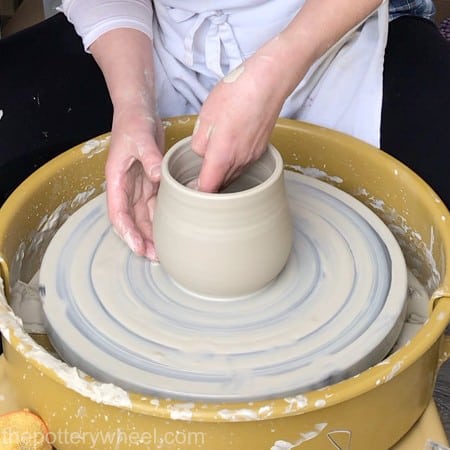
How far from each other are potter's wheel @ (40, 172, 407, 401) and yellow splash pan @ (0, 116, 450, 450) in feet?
0.22

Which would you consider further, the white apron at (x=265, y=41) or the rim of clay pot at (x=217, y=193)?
the white apron at (x=265, y=41)

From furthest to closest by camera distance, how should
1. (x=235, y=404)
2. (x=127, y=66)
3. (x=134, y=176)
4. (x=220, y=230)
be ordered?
(x=127, y=66) → (x=134, y=176) → (x=220, y=230) → (x=235, y=404)

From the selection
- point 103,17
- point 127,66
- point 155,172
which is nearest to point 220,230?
point 155,172

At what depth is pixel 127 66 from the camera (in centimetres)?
136

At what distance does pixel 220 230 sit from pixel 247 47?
0.55 m

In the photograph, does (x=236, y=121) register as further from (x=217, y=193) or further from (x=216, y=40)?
(x=216, y=40)

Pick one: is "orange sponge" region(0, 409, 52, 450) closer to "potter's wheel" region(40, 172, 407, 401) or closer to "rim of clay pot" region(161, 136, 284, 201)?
"potter's wheel" region(40, 172, 407, 401)

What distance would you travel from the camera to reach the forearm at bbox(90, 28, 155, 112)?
1321mm

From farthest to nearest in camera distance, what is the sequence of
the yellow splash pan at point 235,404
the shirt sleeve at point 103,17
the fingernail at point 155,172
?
1. the shirt sleeve at point 103,17
2. the fingernail at point 155,172
3. the yellow splash pan at point 235,404

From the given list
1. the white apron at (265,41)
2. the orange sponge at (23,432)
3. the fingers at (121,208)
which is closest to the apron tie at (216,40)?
the white apron at (265,41)

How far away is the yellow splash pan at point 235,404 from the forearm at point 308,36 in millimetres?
264

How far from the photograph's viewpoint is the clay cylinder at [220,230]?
1002 mm

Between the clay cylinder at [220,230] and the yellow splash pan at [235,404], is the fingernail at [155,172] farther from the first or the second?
the yellow splash pan at [235,404]

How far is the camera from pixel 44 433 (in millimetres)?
1041
